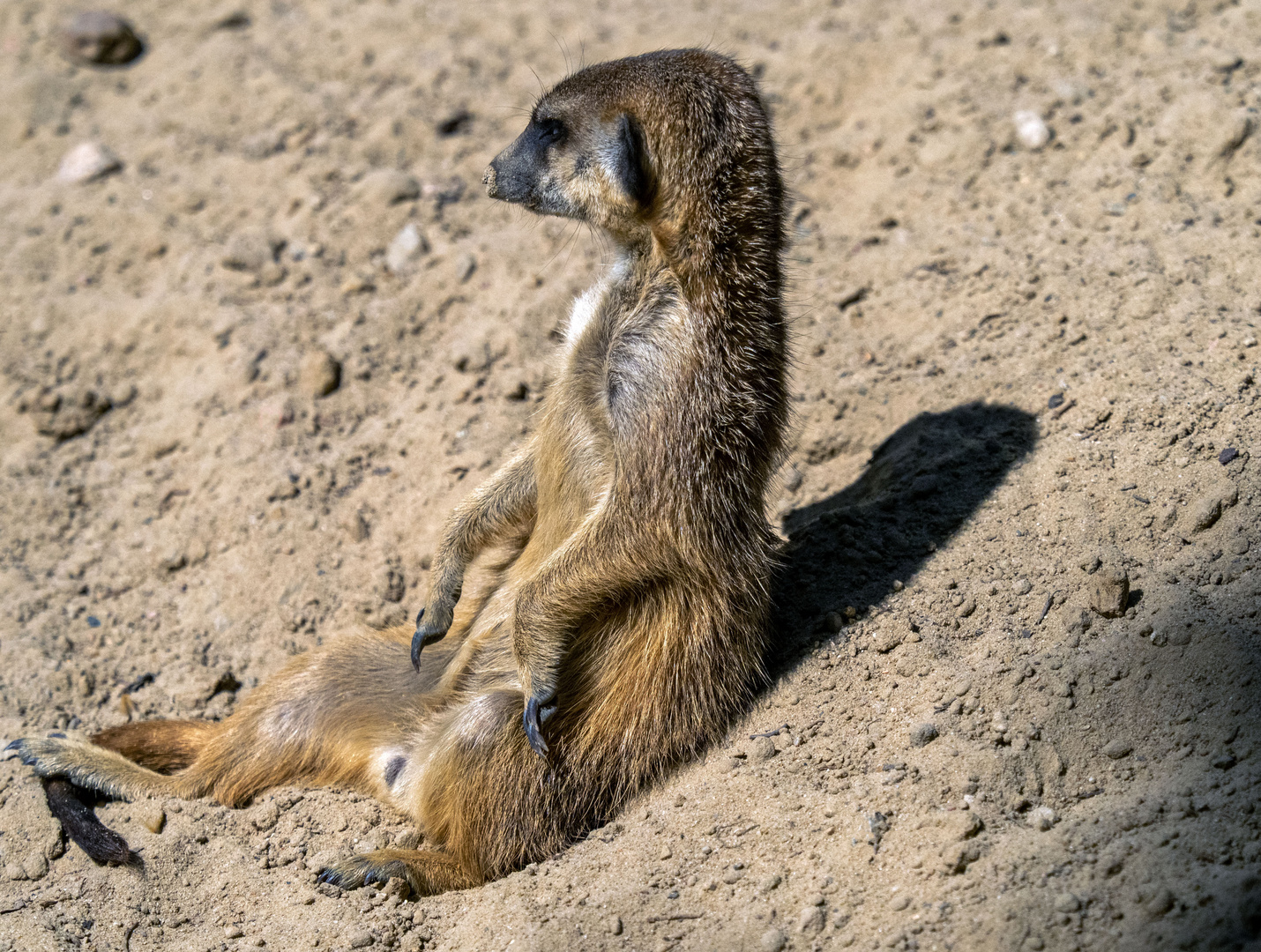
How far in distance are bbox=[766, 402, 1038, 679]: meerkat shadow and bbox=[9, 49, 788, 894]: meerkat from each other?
21 cm

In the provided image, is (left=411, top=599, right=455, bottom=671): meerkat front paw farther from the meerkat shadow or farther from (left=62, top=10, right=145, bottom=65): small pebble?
(left=62, top=10, right=145, bottom=65): small pebble

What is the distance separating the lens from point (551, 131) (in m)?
2.90

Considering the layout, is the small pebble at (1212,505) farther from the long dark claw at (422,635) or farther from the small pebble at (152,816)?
the small pebble at (152,816)

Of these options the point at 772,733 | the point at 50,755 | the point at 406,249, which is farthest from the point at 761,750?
the point at 406,249

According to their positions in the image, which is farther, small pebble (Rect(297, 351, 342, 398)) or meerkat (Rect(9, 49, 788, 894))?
small pebble (Rect(297, 351, 342, 398))

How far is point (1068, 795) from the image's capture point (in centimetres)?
231

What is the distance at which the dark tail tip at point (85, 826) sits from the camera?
9.18 feet

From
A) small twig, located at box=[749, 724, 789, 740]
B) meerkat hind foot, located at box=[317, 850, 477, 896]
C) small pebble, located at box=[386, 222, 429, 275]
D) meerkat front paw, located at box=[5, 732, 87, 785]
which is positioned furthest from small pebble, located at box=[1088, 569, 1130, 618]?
small pebble, located at box=[386, 222, 429, 275]

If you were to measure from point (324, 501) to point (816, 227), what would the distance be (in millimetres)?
2454

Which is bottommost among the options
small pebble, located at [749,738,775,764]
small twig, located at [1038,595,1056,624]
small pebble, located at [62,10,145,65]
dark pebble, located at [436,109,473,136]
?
small pebble, located at [749,738,775,764]

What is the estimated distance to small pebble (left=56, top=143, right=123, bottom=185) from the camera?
17.4 feet

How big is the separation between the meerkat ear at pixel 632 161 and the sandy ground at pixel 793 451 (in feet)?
3.59

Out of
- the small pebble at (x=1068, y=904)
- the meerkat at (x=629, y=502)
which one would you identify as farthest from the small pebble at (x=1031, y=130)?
the small pebble at (x=1068, y=904)

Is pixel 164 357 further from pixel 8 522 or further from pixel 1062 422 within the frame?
pixel 1062 422
